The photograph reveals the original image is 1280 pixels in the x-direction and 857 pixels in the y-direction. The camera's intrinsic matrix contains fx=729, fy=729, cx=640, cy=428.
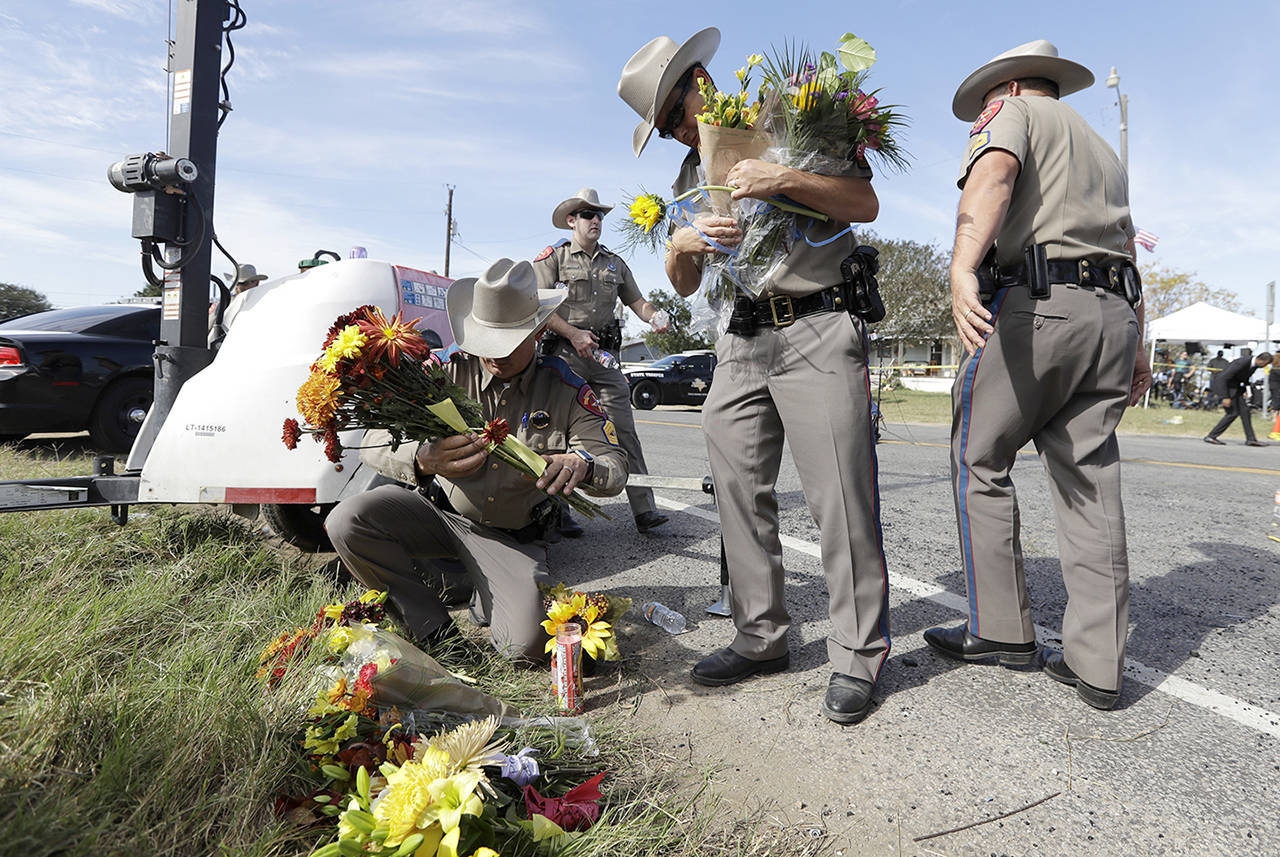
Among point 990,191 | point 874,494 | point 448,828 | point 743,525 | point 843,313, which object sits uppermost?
point 990,191

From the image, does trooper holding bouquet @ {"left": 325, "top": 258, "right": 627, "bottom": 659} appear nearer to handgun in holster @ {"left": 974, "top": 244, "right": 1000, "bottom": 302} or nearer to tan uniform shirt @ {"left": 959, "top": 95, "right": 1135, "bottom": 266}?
handgun in holster @ {"left": 974, "top": 244, "right": 1000, "bottom": 302}

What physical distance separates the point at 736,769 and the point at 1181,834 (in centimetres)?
107

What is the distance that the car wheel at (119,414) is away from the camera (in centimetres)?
707

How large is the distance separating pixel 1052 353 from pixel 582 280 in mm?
3055

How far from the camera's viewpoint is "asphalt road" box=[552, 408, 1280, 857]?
1.81 meters

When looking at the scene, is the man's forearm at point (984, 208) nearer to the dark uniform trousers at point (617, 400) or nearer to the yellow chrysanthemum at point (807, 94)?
the yellow chrysanthemum at point (807, 94)

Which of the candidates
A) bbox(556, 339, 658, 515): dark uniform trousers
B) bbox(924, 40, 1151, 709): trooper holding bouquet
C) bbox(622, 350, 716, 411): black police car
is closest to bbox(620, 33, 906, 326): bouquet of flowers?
bbox(924, 40, 1151, 709): trooper holding bouquet

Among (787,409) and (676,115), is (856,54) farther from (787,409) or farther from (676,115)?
(787,409)

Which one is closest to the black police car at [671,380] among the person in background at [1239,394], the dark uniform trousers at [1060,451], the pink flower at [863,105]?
the person in background at [1239,394]

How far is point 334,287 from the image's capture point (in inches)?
148

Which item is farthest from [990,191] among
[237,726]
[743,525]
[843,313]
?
[237,726]

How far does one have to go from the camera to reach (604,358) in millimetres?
4645

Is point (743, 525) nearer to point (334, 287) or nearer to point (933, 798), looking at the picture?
point (933, 798)

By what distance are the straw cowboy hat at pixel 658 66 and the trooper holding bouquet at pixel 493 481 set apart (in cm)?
77
